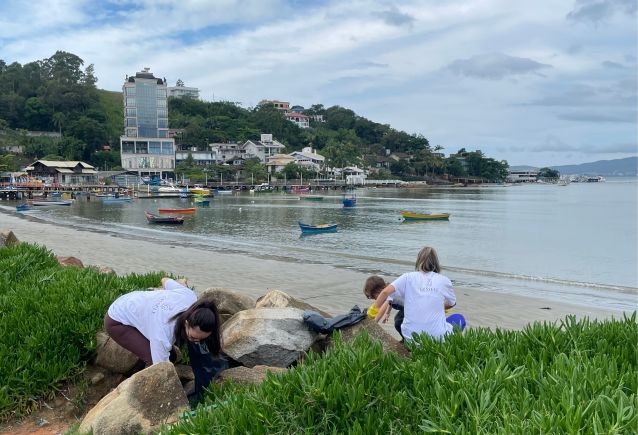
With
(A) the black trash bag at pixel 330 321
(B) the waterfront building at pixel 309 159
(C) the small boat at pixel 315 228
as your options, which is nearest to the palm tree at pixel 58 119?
(B) the waterfront building at pixel 309 159

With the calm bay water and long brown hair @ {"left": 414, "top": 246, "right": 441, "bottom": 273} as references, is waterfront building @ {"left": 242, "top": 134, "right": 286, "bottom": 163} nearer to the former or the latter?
the calm bay water

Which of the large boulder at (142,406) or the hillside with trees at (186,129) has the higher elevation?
the hillside with trees at (186,129)

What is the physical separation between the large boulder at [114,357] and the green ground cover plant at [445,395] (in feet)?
9.29

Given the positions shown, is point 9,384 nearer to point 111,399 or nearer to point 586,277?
point 111,399

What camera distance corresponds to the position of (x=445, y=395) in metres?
3.37

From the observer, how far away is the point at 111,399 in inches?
185

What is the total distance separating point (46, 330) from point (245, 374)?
8.96 feet

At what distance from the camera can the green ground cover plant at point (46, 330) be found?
5938 mm

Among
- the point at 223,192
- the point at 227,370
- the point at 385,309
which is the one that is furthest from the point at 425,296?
the point at 223,192

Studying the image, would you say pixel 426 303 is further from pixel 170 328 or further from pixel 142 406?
pixel 142 406

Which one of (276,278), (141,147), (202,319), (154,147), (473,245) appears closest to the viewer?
(202,319)

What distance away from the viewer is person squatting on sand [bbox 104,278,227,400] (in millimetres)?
5074

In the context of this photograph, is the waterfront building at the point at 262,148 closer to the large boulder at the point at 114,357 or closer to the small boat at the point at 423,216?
the small boat at the point at 423,216

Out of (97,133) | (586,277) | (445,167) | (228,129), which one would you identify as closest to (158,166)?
(97,133)
